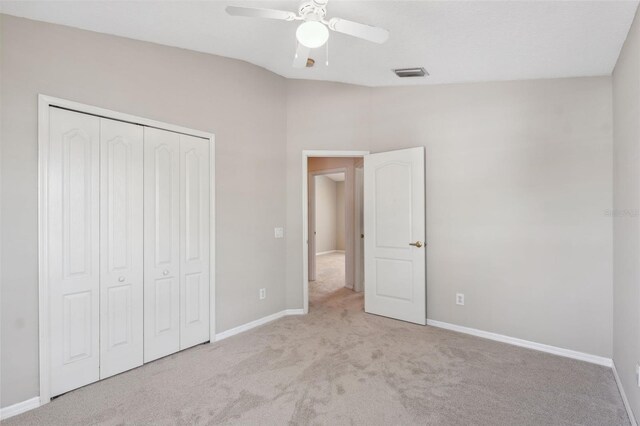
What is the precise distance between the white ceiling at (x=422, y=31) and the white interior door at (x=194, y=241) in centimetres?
96

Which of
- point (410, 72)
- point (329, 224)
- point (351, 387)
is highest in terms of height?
point (410, 72)

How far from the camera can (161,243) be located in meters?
2.80

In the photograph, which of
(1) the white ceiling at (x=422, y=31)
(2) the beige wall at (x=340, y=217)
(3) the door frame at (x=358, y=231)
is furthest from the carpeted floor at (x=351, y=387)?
(2) the beige wall at (x=340, y=217)

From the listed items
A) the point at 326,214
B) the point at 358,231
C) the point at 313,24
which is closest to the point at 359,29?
the point at 313,24

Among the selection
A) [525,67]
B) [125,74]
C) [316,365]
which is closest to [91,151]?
[125,74]

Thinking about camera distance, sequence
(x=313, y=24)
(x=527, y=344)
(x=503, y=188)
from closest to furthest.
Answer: (x=313, y=24), (x=527, y=344), (x=503, y=188)

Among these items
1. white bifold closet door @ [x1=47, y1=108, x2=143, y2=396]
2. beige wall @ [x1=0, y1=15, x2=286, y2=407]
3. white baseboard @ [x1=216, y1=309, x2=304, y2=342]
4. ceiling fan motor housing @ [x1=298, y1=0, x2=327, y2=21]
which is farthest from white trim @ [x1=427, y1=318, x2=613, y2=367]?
ceiling fan motor housing @ [x1=298, y1=0, x2=327, y2=21]

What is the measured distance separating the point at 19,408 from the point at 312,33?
3.00 m

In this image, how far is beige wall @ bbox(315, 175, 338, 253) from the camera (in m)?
9.99

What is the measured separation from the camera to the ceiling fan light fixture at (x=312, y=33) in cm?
183

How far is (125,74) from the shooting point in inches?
102

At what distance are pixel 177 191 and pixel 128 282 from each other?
2.84ft

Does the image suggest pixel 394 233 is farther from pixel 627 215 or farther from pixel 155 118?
pixel 155 118

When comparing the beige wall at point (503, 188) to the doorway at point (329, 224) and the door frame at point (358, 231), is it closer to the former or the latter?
the door frame at point (358, 231)
